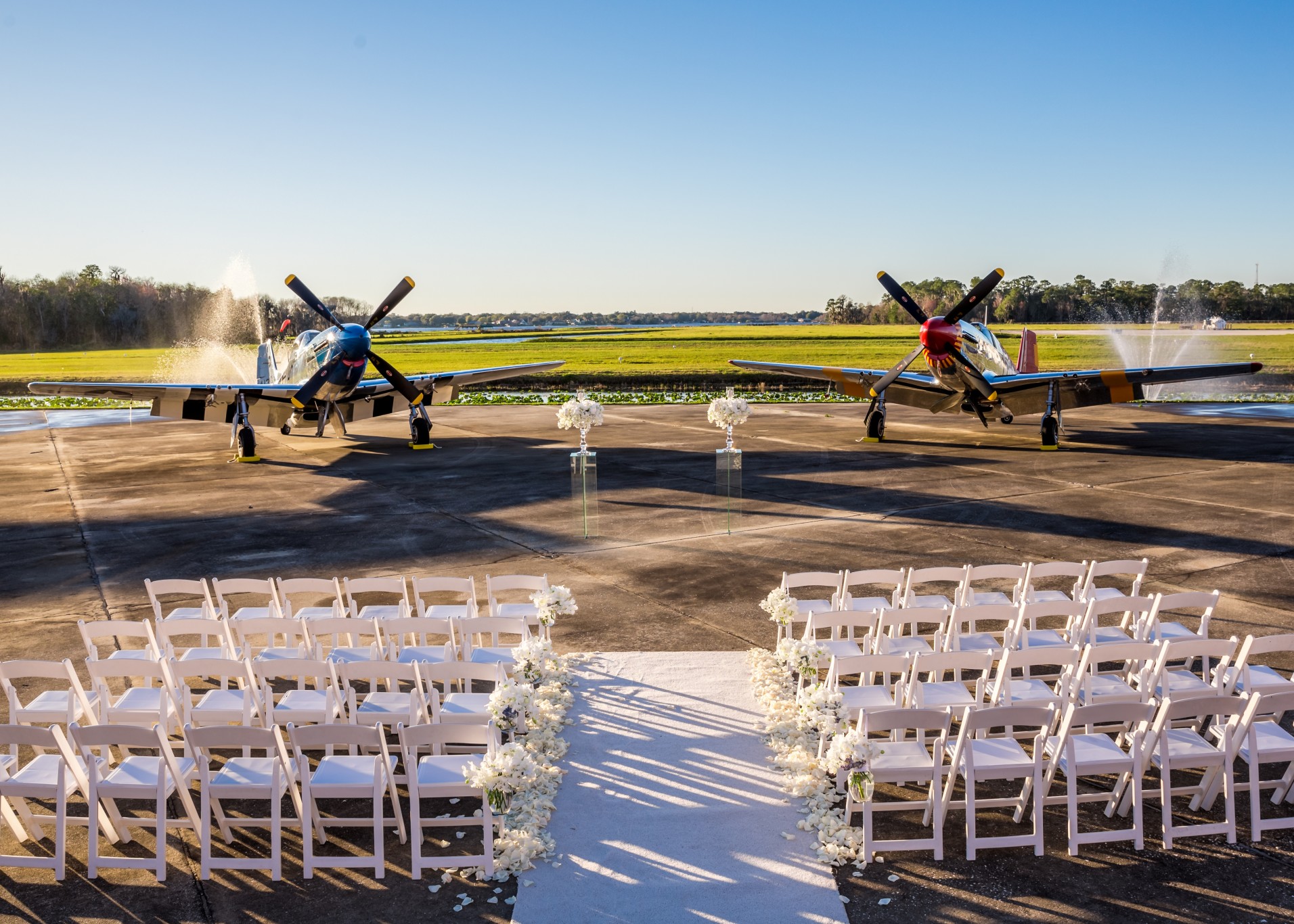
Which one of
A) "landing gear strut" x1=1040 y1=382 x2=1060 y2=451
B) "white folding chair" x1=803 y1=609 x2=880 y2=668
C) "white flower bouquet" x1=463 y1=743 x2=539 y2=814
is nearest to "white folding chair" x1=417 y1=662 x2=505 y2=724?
"white flower bouquet" x1=463 y1=743 x2=539 y2=814

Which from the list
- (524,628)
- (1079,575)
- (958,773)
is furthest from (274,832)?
(1079,575)

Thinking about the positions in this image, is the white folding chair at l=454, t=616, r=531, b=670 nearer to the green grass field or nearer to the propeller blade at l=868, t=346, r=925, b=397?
the propeller blade at l=868, t=346, r=925, b=397

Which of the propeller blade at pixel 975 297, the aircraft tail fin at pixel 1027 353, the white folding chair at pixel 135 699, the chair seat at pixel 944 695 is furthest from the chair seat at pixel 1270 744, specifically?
the aircraft tail fin at pixel 1027 353

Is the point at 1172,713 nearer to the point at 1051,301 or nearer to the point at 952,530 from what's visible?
the point at 952,530

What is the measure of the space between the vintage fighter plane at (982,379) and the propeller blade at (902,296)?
0.03 metres

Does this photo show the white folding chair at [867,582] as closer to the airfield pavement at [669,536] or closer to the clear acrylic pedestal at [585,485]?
the airfield pavement at [669,536]

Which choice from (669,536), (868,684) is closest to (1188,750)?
(868,684)

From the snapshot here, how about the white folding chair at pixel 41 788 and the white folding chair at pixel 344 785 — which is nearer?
the white folding chair at pixel 344 785

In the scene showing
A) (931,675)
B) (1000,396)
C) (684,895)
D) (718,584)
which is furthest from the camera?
(1000,396)

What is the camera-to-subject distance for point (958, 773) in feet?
21.2

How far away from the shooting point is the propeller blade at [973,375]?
75.3 ft

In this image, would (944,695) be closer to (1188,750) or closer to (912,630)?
(912,630)

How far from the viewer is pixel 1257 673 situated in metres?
7.14

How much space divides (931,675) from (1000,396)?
19504mm
